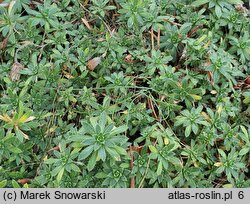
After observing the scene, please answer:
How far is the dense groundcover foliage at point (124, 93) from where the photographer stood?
9.07ft

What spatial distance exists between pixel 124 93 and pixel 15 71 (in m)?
0.76

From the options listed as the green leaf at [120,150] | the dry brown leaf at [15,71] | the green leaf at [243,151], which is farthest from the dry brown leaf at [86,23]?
the green leaf at [243,151]

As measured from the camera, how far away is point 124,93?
305cm

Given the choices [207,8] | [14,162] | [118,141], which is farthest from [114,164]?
[207,8]

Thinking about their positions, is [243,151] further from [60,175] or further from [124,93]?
[60,175]

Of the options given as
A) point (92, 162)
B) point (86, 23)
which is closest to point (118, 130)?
point (92, 162)

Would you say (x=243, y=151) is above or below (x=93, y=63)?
below

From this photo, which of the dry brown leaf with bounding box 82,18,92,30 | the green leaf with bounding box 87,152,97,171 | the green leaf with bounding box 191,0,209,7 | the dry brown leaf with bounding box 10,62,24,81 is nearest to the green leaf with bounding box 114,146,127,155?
the green leaf with bounding box 87,152,97,171

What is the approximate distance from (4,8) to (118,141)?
1.41m

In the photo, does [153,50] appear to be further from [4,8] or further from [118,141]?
[4,8]

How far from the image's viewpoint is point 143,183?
2783 mm

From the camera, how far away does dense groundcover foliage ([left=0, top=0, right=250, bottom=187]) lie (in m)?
2.77

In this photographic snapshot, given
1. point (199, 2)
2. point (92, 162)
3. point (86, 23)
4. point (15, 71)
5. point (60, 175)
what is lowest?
point (60, 175)

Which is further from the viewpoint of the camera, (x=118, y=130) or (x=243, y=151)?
(x=243, y=151)
